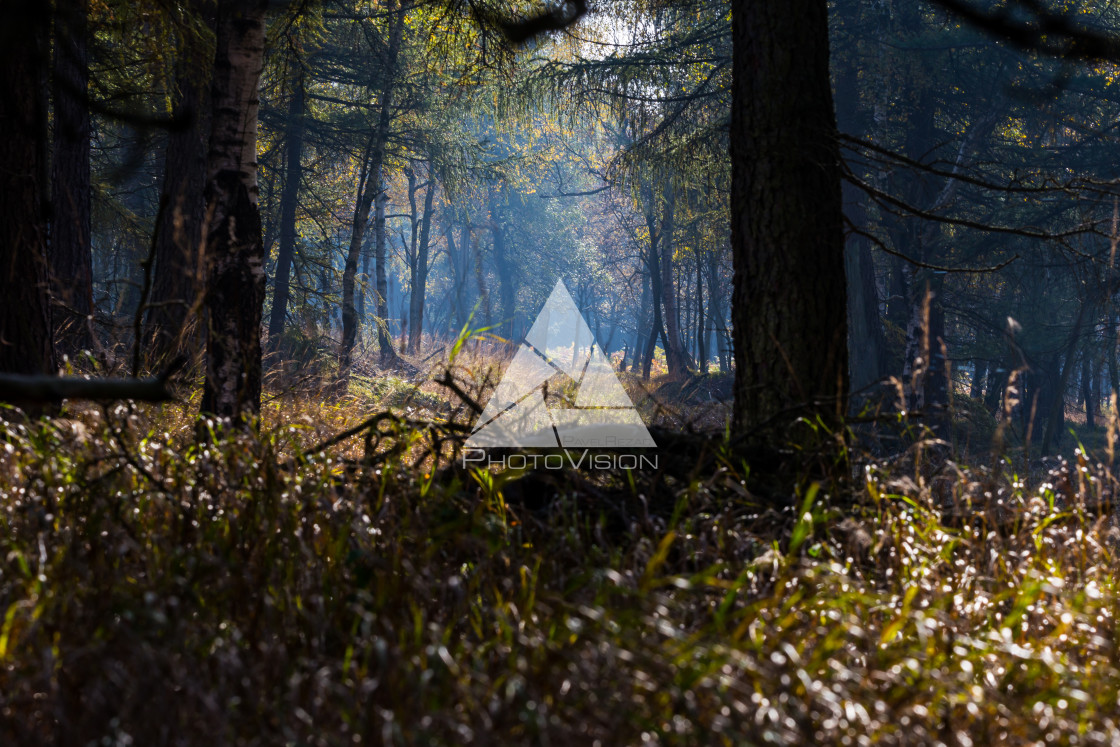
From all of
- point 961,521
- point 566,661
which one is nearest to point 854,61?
point 961,521

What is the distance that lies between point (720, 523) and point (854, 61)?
1270cm

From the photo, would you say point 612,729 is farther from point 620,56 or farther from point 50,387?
point 620,56

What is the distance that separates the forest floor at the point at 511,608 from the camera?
5.48 ft

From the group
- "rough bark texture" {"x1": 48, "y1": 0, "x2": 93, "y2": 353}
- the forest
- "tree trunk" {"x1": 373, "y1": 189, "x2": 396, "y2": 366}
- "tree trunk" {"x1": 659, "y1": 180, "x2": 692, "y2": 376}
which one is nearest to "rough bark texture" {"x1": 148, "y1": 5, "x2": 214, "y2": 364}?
"rough bark texture" {"x1": 48, "y1": 0, "x2": 93, "y2": 353}

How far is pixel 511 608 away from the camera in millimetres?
2031

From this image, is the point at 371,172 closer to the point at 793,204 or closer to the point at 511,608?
the point at 793,204

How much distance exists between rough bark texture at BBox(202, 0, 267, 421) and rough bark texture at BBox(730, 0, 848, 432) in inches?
121

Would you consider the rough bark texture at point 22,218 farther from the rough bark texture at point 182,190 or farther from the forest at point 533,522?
the rough bark texture at point 182,190

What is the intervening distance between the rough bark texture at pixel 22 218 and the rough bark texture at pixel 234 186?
0.89 metres

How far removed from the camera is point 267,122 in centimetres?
1306

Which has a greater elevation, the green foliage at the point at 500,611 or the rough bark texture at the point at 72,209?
the rough bark texture at the point at 72,209

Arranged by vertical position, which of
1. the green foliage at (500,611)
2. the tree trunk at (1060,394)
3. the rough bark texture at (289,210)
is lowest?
the green foliage at (500,611)

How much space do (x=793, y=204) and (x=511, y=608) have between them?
2512 mm

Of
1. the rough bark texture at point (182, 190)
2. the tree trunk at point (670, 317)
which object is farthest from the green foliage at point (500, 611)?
the tree trunk at point (670, 317)
